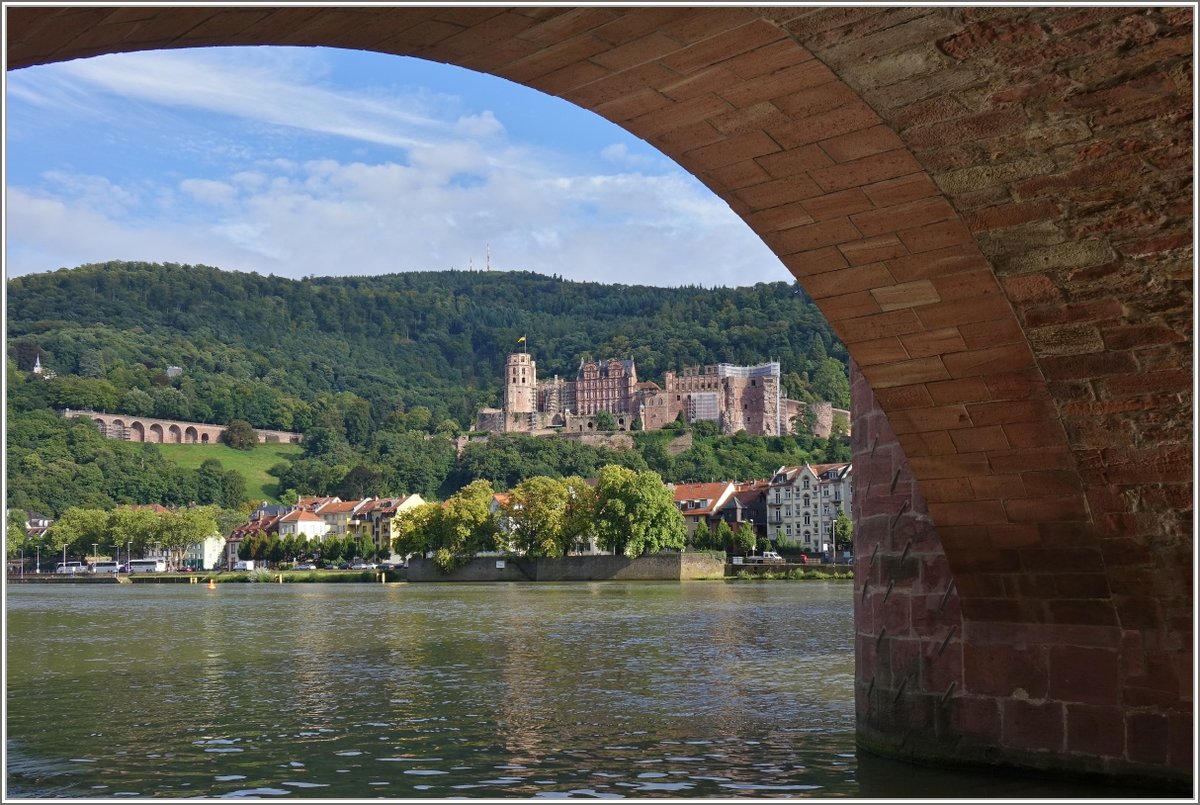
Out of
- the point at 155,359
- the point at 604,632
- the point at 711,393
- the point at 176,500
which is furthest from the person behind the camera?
the point at 155,359

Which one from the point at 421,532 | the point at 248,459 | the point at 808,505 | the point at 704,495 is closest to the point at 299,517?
the point at 248,459

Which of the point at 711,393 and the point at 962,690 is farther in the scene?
the point at 711,393

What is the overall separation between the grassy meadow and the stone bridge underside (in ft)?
467

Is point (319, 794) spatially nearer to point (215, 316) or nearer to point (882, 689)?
point (882, 689)

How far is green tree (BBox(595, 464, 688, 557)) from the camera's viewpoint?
7844 cm

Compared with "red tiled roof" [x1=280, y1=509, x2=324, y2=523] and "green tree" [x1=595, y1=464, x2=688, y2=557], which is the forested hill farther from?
"green tree" [x1=595, y1=464, x2=688, y2=557]

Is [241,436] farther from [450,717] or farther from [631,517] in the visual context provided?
[450,717]

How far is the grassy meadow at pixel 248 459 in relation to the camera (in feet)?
487

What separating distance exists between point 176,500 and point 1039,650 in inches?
5411

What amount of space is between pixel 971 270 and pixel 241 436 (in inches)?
6268

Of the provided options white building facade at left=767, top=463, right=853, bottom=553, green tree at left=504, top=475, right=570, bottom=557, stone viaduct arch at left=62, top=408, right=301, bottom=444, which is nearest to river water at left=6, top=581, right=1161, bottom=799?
green tree at left=504, top=475, right=570, bottom=557

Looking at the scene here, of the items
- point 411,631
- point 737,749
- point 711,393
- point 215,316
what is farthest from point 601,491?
point 215,316

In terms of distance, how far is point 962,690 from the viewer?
28.9 ft

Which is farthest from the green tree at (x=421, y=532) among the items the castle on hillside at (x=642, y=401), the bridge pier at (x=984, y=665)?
the bridge pier at (x=984, y=665)
